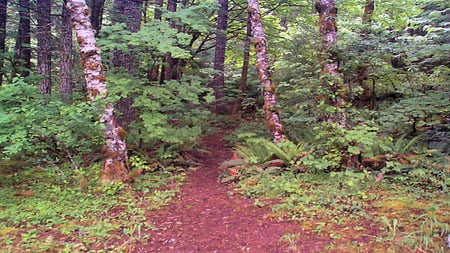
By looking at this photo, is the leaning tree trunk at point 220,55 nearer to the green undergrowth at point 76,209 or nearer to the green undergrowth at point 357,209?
the green undergrowth at point 76,209

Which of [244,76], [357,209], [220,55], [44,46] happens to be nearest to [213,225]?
[357,209]

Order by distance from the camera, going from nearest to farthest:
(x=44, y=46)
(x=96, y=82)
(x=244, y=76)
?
(x=96, y=82)
(x=44, y=46)
(x=244, y=76)

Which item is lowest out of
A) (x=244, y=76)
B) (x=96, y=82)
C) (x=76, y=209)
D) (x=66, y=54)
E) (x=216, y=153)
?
(x=76, y=209)

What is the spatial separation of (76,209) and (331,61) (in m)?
4.83

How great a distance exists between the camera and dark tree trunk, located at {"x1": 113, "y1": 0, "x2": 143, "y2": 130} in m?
7.25

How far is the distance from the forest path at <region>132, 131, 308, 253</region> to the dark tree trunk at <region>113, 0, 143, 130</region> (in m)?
2.63

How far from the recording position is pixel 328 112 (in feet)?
19.1

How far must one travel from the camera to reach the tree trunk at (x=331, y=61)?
5.66 metres

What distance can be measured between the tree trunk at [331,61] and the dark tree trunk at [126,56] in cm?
411

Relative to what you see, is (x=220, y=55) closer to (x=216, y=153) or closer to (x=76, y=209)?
(x=216, y=153)

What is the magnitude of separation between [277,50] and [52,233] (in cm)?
967

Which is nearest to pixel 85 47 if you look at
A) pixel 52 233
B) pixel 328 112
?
pixel 52 233

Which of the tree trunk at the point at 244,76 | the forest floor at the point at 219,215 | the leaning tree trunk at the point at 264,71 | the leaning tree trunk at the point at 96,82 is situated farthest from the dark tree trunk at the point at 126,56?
the tree trunk at the point at 244,76

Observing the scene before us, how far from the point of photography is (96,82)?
561cm
